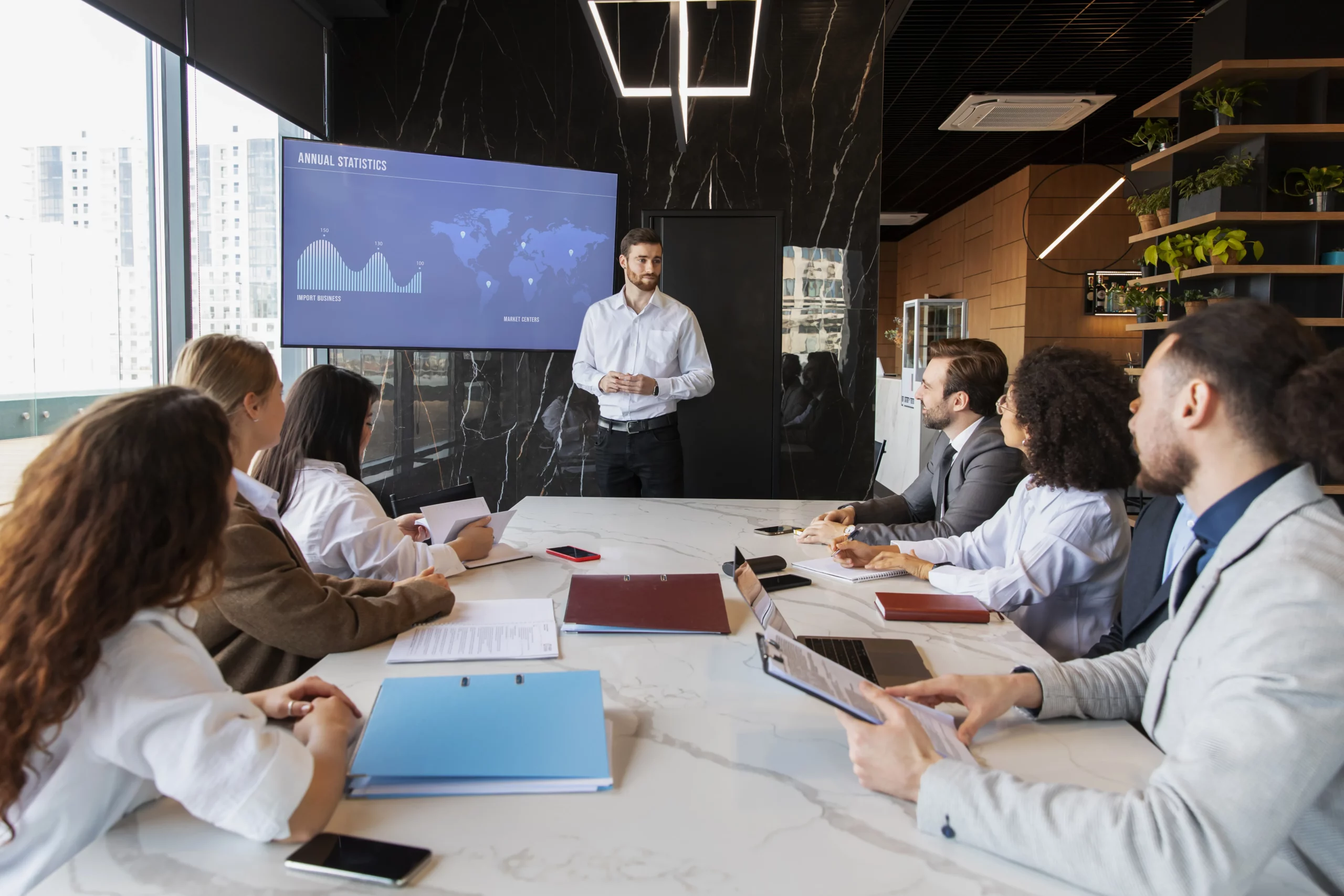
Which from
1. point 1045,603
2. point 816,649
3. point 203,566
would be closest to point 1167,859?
point 816,649

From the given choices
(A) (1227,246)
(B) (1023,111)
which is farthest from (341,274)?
(B) (1023,111)

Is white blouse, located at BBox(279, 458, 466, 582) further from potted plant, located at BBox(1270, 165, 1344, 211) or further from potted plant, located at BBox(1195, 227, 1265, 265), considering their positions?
potted plant, located at BBox(1270, 165, 1344, 211)

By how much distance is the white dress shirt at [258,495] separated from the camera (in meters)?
1.39

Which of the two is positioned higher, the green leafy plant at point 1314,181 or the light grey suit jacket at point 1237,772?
the green leafy plant at point 1314,181

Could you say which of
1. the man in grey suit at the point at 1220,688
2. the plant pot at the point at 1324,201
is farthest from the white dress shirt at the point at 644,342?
the plant pot at the point at 1324,201

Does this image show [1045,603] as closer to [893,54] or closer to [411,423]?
[411,423]

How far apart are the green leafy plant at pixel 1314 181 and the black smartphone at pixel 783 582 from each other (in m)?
3.97

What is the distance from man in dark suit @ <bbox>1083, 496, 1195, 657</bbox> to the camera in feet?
5.32

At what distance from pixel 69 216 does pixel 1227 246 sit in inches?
195

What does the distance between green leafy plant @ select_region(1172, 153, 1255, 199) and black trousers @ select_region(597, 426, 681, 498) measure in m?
3.04

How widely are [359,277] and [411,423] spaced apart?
0.89 meters

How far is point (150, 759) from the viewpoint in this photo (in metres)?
0.82

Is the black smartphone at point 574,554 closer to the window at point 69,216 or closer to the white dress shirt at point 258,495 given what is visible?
the white dress shirt at point 258,495

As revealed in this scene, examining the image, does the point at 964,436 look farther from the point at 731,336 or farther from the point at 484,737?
the point at 731,336
